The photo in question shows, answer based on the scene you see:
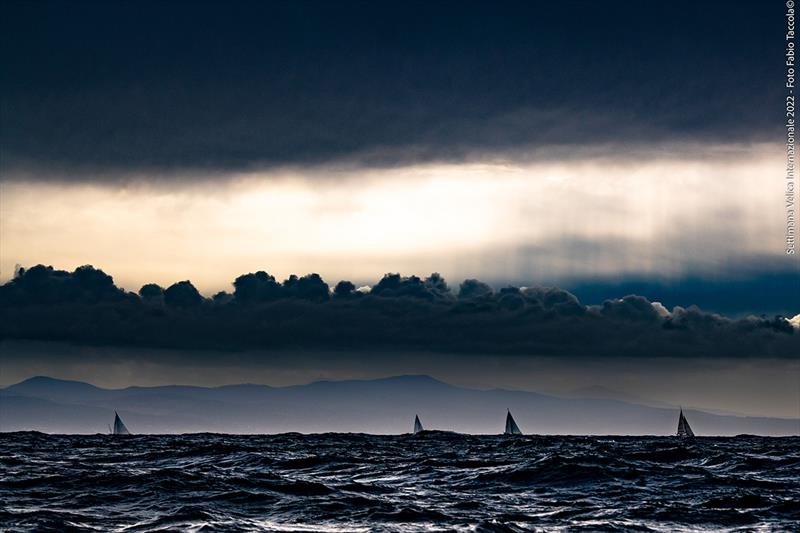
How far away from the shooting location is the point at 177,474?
171 feet

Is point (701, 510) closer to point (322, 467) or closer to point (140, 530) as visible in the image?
point (140, 530)

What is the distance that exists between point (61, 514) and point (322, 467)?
91.7 ft

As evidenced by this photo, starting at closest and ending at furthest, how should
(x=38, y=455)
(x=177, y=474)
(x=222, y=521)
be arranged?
(x=222, y=521) → (x=177, y=474) → (x=38, y=455)

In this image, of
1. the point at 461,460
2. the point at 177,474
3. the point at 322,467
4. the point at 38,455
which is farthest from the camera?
the point at 38,455

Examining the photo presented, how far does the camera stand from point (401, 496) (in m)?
44.2

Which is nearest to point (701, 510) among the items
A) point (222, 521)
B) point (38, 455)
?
point (222, 521)

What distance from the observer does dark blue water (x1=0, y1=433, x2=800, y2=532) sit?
35219mm

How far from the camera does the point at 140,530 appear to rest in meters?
33.2

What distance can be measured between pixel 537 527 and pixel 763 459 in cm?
4535

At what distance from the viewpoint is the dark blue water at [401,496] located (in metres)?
35.2

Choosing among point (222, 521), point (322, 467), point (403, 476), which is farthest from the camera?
point (322, 467)

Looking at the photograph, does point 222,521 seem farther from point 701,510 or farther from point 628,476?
point 628,476

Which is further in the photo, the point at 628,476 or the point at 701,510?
the point at 628,476

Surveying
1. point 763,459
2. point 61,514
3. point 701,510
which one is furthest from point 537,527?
point 763,459
